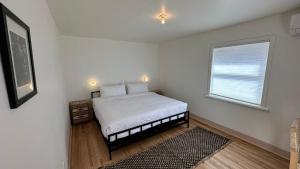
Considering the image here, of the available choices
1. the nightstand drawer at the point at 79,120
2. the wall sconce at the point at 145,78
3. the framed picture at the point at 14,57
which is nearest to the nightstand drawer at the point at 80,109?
the nightstand drawer at the point at 79,120

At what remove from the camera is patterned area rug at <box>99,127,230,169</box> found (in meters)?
2.02

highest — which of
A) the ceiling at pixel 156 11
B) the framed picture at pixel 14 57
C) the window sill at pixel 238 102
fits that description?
the ceiling at pixel 156 11

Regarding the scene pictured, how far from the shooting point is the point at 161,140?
2.66 meters

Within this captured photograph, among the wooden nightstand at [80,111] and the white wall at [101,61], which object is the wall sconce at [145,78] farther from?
the wooden nightstand at [80,111]

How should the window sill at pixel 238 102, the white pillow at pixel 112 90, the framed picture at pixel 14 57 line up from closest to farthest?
the framed picture at pixel 14 57
the window sill at pixel 238 102
the white pillow at pixel 112 90

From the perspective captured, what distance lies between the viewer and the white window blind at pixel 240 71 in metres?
2.36

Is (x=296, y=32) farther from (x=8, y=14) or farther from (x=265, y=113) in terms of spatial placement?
(x=8, y=14)

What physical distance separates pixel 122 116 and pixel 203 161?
1499mm

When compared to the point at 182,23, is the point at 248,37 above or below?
below

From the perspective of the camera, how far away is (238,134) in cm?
273

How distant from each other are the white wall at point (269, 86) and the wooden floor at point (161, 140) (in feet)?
1.02

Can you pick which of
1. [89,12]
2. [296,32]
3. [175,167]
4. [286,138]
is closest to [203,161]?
[175,167]

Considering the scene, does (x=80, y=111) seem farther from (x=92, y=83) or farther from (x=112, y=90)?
(x=112, y=90)

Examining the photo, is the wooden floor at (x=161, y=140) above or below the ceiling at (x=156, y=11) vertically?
below
